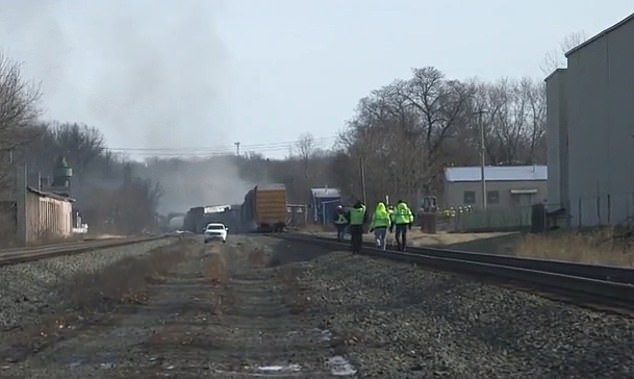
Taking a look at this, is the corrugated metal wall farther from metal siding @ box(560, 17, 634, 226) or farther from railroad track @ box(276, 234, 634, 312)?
railroad track @ box(276, 234, 634, 312)

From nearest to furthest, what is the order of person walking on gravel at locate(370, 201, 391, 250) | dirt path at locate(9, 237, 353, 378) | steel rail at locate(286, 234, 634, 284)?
dirt path at locate(9, 237, 353, 378)
steel rail at locate(286, 234, 634, 284)
person walking on gravel at locate(370, 201, 391, 250)

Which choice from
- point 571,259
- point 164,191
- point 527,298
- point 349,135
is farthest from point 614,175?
point 164,191

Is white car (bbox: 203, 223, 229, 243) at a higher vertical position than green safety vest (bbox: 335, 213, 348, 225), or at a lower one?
lower

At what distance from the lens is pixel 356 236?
4147 cm

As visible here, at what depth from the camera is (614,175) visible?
186ft

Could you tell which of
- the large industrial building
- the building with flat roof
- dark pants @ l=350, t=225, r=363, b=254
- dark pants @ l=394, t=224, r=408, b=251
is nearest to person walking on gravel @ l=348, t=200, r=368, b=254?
dark pants @ l=350, t=225, r=363, b=254

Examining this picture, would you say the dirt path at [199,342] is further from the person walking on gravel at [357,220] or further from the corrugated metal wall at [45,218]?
the corrugated metal wall at [45,218]

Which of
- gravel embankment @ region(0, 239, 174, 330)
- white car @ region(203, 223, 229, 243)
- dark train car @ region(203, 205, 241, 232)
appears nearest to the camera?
gravel embankment @ region(0, 239, 174, 330)

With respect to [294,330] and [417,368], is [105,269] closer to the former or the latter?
[294,330]

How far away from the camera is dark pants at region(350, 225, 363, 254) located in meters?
40.7

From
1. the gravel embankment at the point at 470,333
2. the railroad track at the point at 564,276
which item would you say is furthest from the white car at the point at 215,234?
the gravel embankment at the point at 470,333

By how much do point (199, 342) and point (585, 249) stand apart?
83.7 feet

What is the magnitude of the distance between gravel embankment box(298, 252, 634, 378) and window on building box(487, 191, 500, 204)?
311 feet

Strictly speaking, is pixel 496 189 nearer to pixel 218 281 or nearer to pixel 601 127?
pixel 601 127
